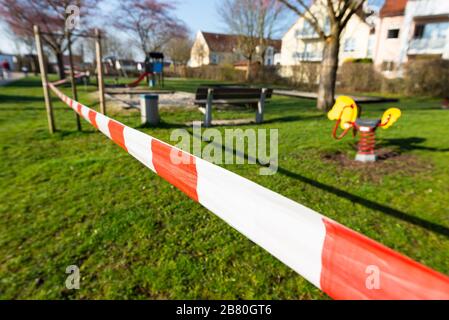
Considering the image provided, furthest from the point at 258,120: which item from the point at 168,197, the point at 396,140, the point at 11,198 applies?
the point at 11,198

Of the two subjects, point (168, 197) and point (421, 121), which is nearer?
point (168, 197)

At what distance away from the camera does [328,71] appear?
33.7 feet

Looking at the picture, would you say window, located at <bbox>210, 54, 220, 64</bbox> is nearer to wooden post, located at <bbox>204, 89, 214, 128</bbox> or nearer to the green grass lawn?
wooden post, located at <bbox>204, 89, 214, 128</bbox>

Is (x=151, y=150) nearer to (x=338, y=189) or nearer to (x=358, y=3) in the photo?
(x=338, y=189)

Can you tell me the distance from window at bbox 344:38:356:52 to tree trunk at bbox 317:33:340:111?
33.8 meters

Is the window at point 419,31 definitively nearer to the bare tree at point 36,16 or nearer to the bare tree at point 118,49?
the bare tree at point 36,16

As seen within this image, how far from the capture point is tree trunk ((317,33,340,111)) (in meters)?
9.93

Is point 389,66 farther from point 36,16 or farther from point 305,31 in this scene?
point 36,16

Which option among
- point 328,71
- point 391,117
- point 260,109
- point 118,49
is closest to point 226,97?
point 260,109

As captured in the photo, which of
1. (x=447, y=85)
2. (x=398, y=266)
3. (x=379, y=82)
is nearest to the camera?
(x=398, y=266)

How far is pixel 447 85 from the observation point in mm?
17359

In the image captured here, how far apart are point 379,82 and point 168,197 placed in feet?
72.3

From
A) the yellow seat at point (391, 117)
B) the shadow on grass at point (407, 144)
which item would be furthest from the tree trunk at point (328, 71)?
A: the yellow seat at point (391, 117)

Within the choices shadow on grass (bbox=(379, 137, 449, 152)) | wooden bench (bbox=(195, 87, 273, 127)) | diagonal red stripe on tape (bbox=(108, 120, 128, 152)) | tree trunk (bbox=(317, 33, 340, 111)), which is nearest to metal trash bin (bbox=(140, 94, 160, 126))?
wooden bench (bbox=(195, 87, 273, 127))
